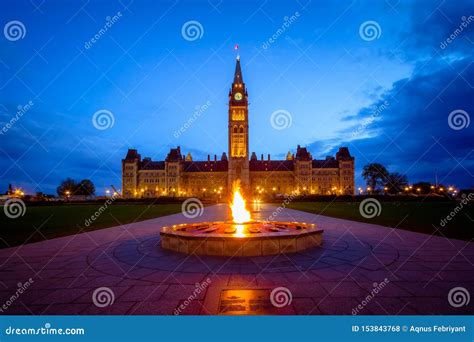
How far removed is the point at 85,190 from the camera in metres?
125

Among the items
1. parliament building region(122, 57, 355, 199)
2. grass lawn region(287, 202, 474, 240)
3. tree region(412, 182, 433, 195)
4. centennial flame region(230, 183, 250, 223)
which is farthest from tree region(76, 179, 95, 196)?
tree region(412, 182, 433, 195)

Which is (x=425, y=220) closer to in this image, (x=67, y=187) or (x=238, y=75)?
(x=238, y=75)

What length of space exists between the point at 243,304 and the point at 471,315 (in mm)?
3576

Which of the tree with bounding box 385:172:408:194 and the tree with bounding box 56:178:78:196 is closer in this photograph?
the tree with bounding box 385:172:408:194

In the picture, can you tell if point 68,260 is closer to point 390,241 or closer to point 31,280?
point 31,280

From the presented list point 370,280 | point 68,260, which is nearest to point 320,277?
point 370,280

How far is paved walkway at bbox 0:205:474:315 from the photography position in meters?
4.82

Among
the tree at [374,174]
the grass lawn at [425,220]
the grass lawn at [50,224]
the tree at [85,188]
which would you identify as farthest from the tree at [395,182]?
the tree at [85,188]

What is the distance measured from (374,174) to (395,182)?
13.1 meters

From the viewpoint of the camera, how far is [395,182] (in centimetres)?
11631

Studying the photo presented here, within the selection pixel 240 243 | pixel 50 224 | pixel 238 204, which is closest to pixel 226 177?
pixel 50 224

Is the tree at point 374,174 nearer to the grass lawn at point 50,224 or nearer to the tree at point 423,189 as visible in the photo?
the tree at point 423,189

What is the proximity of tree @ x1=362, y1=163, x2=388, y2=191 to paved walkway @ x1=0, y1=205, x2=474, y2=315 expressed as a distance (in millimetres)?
110242

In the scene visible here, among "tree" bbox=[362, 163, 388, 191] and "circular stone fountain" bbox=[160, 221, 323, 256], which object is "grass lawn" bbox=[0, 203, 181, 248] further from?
"tree" bbox=[362, 163, 388, 191]
